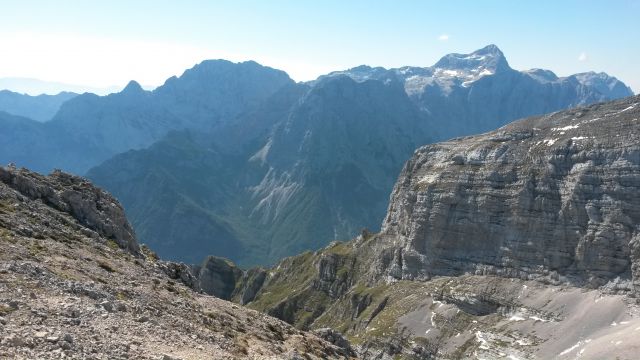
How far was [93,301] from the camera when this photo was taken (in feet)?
127

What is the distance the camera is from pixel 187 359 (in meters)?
33.7

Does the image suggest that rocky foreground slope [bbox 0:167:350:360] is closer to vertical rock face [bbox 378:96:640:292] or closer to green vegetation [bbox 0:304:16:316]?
green vegetation [bbox 0:304:16:316]

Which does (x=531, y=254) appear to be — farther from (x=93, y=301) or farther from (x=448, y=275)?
(x=93, y=301)

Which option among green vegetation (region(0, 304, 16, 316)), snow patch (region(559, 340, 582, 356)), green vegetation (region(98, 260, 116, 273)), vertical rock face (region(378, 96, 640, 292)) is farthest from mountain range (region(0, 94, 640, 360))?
snow patch (region(559, 340, 582, 356))

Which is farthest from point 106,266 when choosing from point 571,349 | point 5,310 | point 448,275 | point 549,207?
point 448,275

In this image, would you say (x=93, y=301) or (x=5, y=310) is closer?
(x=5, y=310)

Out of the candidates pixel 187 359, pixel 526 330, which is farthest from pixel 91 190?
pixel 526 330

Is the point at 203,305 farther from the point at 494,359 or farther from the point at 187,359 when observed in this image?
the point at 494,359

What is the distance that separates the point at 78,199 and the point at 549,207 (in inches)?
5627

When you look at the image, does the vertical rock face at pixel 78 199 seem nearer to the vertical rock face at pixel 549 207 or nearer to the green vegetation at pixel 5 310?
the green vegetation at pixel 5 310

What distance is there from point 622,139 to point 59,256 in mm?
162567

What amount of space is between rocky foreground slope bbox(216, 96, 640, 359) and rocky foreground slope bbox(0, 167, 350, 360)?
9616cm

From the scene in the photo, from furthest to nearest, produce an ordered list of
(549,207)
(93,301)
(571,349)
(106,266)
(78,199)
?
(549,207) → (571,349) → (78,199) → (106,266) → (93,301)

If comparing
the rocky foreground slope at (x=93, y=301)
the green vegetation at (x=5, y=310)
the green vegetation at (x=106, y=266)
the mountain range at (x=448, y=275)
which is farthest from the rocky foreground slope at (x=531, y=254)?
the green vegetation at (x=5, y=310)
